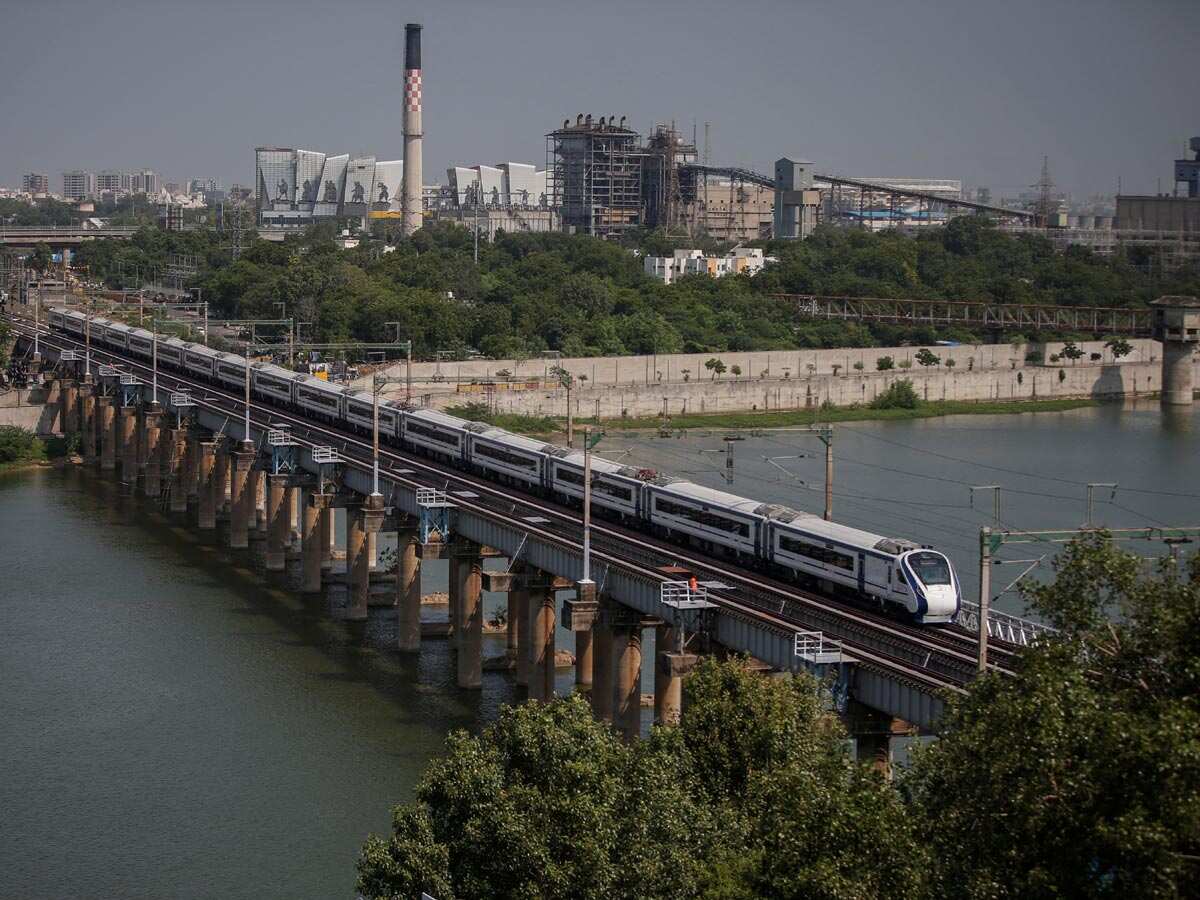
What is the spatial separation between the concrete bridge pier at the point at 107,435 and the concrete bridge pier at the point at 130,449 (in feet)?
8.54

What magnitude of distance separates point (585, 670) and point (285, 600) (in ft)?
34.5

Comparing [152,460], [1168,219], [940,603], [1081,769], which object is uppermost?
[1168,219]

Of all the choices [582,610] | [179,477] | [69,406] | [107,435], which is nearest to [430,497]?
[582,610]

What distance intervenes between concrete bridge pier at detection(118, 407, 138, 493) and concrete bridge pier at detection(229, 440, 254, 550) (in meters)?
11.4

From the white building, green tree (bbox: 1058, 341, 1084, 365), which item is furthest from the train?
the white building

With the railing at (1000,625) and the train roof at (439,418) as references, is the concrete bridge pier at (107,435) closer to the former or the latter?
the train roof at (439,418)

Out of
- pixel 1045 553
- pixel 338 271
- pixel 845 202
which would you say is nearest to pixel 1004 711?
pixel 1045 553

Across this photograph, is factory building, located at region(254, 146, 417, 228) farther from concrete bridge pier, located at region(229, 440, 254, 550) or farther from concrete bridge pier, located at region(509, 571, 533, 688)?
concrete bridge pier, located at region(509, 571, 533, 688)

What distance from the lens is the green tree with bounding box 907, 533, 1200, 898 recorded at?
13.6 m

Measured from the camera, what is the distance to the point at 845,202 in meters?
186

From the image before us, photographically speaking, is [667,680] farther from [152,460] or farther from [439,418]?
[152,460]

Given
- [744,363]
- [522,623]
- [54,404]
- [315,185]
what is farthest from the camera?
[315,185]

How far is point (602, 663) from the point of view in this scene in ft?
97.1

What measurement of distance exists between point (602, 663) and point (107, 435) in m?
36.6
